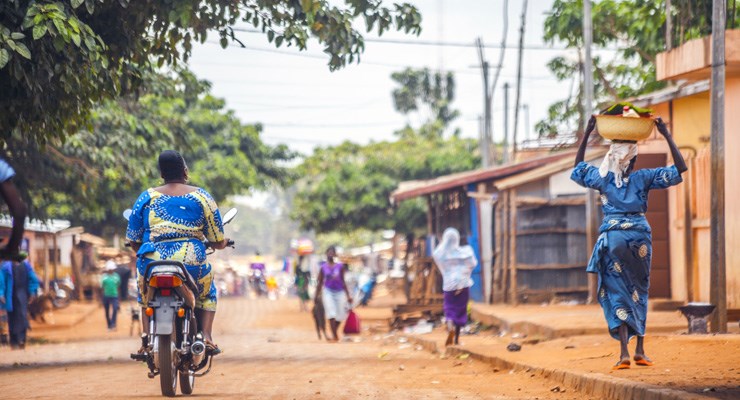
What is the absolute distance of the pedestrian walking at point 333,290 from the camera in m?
20.5

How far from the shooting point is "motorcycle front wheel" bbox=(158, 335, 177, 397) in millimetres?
8094

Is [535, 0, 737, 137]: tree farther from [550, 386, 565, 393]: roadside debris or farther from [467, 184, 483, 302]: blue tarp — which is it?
[550, 386, 565, 393]: roadside debris

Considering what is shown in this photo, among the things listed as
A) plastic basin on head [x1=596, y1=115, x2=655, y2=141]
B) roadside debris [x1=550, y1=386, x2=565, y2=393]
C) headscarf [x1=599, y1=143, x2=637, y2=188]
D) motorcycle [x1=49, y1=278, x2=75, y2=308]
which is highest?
plastic basin on head [x1=596, y1=115, x2=655, y2=141]

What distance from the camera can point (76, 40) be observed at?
33.8 feet

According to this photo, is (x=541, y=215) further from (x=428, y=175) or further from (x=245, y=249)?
(x=245, y=249)

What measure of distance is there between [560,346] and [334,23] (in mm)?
4216

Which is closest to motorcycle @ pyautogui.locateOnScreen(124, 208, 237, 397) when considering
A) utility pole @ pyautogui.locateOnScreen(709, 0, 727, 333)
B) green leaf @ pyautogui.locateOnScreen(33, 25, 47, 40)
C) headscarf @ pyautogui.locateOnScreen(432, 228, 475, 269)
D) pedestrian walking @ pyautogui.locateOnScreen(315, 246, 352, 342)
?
green leaf @ pyautogui.locateOnScreen(33, 25, 47, 40)

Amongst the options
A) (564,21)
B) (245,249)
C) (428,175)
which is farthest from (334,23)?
(245,249)

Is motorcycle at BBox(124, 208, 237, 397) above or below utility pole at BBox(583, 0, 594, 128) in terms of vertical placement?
below

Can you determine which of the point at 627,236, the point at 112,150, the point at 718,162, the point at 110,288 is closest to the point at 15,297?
the point at 112,150

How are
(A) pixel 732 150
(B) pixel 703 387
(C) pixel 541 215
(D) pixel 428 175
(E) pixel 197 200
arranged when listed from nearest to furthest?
(B) pixel 703 387 < (E) pixel 197 200 < (A) pixel 732 150 < (C) pixel 541 215 < (D) pixel 428 175

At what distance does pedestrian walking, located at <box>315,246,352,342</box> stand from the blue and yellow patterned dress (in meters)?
11.7

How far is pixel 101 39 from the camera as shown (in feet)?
37.7

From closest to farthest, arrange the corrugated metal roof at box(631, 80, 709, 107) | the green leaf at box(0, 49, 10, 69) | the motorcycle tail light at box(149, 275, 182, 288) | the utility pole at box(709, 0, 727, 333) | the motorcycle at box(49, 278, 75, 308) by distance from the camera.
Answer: the motorcycle tail light at box(149, 275, 182, 288) → the green leaf at box(0, 49, 10, 69) → the utility pole at box(709, 0, 727, 333) → the corrugated metal roof at box(631, 80, 709, 107) → the motorcycle at box(49, 278, 75, 308)
